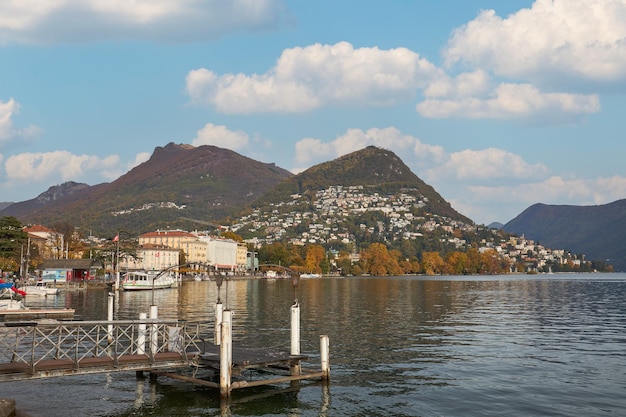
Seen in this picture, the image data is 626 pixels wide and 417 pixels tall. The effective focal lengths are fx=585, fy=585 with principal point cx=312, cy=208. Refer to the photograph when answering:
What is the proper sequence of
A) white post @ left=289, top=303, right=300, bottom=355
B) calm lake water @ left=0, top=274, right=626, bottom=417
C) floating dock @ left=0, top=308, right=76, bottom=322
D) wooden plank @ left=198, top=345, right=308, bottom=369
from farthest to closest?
floating dock @ left=0, top=308, right=76, bottom=322 < white post @ left=289, top=303, right=300, bottom=355 < wooden plank @ left=198, top=345, right=308, bottom=369 < calm lake water @ left=0, top=274, right=626, bottom=417

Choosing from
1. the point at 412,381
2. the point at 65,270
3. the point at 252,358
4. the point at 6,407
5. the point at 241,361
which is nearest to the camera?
the point at 6,407

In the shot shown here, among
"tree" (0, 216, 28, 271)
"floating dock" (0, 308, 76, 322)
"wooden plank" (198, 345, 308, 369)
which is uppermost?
"tree" (0, 216, 28, 271)

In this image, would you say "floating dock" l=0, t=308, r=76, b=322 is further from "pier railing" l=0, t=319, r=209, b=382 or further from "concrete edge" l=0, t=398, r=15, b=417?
"concrete edge" l=0, t=398, r=15, b=417

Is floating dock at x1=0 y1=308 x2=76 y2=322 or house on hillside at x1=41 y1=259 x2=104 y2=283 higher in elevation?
house on hillside at x1=41 y1=259 x2=104 y2=283

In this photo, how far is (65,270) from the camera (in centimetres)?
11856

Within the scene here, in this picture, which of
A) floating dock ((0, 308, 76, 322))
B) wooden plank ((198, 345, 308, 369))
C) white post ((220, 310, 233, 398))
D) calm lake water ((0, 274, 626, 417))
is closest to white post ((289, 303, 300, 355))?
wooden plank ((198, 345, 308, 369))

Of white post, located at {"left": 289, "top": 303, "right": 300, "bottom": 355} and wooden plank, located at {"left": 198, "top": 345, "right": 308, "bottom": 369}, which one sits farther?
white post, located at {"left": 289, "top": 303, "right": 300, "bottom": 355}

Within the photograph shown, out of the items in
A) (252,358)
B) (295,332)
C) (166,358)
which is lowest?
(252,358)

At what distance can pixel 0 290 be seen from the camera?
77.2 meters

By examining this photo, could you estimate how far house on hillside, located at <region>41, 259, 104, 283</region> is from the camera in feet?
383

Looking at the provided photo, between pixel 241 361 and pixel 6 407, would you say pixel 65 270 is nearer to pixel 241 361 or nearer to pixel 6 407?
pixel 241 361

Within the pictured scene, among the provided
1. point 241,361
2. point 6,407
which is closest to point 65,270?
point 241,361

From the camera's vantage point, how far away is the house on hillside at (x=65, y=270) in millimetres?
116812

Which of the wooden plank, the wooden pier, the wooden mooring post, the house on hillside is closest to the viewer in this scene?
the wooden pier
